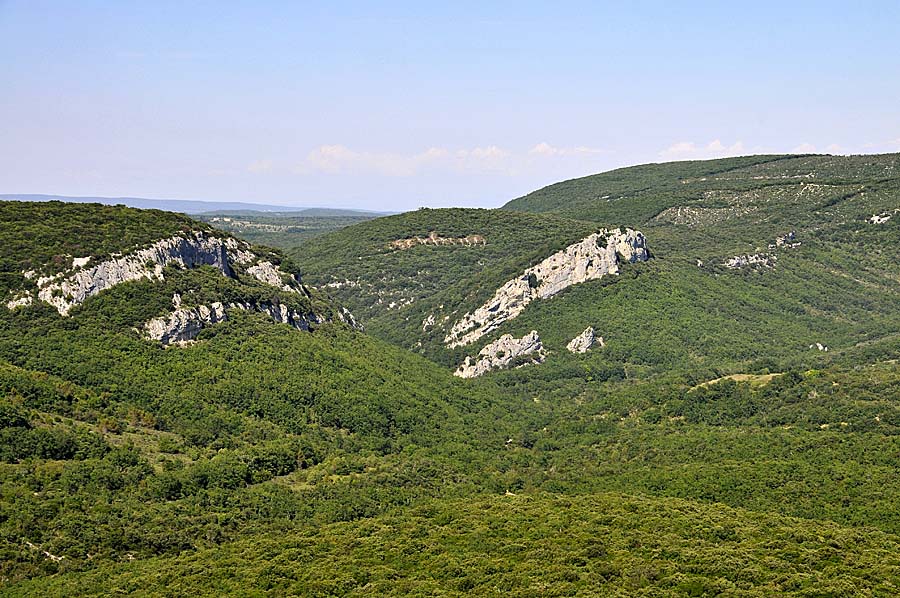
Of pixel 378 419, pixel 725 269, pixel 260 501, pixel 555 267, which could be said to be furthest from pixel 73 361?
pixel 725 269

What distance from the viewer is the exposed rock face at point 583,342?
147 m

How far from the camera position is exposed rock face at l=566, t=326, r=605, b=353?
14688cm

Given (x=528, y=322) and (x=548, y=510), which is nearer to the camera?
(x=548, y=510)

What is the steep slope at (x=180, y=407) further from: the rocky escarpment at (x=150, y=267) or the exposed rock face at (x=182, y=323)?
the exposed rock face at (x=182, y=323)

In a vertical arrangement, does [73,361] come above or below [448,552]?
above

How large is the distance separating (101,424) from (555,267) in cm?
11164

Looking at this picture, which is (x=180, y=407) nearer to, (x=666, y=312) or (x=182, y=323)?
(x=182, y=323)

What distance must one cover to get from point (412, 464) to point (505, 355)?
60203 mm

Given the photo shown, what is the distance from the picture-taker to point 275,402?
94.5 meters

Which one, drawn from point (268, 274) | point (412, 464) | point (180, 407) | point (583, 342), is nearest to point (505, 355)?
point (583, 342)

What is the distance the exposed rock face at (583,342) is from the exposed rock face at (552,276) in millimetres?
17487

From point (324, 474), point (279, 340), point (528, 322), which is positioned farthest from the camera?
point (528, 322)

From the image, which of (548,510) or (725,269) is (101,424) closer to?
(548,510)

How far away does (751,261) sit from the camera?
193250 mm
